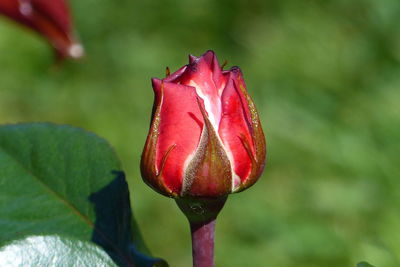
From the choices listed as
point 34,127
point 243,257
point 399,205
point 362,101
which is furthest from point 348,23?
point 34,127

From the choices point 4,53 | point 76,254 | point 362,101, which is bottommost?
point 76,254

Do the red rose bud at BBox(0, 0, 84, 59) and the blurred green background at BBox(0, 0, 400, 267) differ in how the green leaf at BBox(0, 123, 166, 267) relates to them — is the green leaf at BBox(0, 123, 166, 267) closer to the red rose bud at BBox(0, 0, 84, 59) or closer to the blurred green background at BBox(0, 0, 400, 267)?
the red rose bud at BBox(0, 0, 84, 59)

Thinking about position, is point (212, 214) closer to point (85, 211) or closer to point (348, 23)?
point (85, 211)

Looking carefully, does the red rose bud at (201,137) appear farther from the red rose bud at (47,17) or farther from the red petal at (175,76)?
the red rose bud at (47,17)

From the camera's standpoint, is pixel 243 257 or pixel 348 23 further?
pixel 348 23

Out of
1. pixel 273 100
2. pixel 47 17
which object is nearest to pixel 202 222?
pixel 47 17

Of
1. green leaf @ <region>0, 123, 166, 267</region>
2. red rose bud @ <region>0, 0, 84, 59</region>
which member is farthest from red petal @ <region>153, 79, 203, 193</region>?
red rose bud @ <region>0, 0, 84, 59</region>
